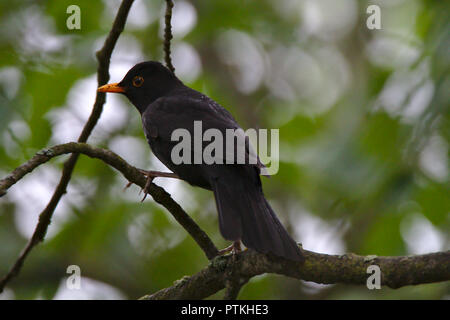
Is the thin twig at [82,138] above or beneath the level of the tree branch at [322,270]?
above

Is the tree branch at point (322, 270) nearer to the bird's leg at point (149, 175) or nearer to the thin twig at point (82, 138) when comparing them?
the bird's leg at point (149, 175)

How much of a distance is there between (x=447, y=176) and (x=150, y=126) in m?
2.06

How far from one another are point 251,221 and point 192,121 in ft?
3.24

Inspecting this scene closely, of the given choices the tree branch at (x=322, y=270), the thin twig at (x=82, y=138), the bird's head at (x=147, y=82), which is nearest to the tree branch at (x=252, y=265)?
the tree branch at (x=322, y=270)

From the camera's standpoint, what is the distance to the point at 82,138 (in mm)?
3738

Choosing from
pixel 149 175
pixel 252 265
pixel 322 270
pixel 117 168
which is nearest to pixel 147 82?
pixel 149 175

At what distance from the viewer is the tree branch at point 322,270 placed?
8.58 ft

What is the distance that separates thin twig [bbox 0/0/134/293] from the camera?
11.6 feet

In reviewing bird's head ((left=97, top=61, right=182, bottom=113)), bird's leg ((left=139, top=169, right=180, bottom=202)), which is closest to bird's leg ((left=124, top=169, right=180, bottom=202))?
bird's leg ((left=139, top=169, right=180, bottom=202))

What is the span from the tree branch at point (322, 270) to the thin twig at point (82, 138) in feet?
2.55

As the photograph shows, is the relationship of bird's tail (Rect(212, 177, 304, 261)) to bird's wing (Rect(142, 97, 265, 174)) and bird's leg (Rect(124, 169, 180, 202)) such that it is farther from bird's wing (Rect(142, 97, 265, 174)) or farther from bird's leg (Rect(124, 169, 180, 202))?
bird's leg (Rect(124, 169, 180, 202))

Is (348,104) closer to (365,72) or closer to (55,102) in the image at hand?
(365,72)

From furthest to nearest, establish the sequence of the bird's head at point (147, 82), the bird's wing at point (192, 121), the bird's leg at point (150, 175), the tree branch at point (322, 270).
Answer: the bird's head at point (147, 82) → the bird's wing at point (192, 121) → the bird's leg at point (150, 175) → the tree branch at point (322, 270)
